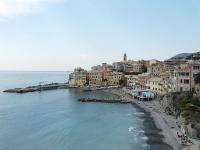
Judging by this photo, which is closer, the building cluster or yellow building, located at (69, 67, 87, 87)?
the building cluster

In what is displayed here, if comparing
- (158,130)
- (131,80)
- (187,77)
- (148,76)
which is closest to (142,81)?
(148,76)

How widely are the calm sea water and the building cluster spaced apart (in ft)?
39.7

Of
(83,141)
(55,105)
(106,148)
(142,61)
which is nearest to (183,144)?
(106,148)

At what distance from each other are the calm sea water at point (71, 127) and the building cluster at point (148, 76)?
1211 cm

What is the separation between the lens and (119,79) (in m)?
133

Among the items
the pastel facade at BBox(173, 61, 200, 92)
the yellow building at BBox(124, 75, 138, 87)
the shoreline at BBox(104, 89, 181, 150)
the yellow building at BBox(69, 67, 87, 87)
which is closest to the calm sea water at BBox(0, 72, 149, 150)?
the shoreline at BBox(104, 89, 181, 150)

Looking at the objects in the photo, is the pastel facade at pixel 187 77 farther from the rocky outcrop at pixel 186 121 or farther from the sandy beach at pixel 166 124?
the sandy beach at pixel 166 124

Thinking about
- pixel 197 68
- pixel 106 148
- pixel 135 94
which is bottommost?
pixel 106 148

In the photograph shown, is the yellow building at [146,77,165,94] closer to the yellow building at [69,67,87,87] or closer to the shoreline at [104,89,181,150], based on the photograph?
the shoreline at [104,89,181,150]

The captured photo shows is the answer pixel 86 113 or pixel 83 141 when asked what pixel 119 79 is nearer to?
pixel 86 113

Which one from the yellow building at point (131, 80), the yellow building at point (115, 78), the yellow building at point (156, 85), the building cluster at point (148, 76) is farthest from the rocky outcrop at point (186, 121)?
the yellow building at point (115, 78)

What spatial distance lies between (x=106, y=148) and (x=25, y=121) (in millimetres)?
24757

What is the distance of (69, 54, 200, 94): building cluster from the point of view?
65938mm

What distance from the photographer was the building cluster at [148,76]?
6594cm
